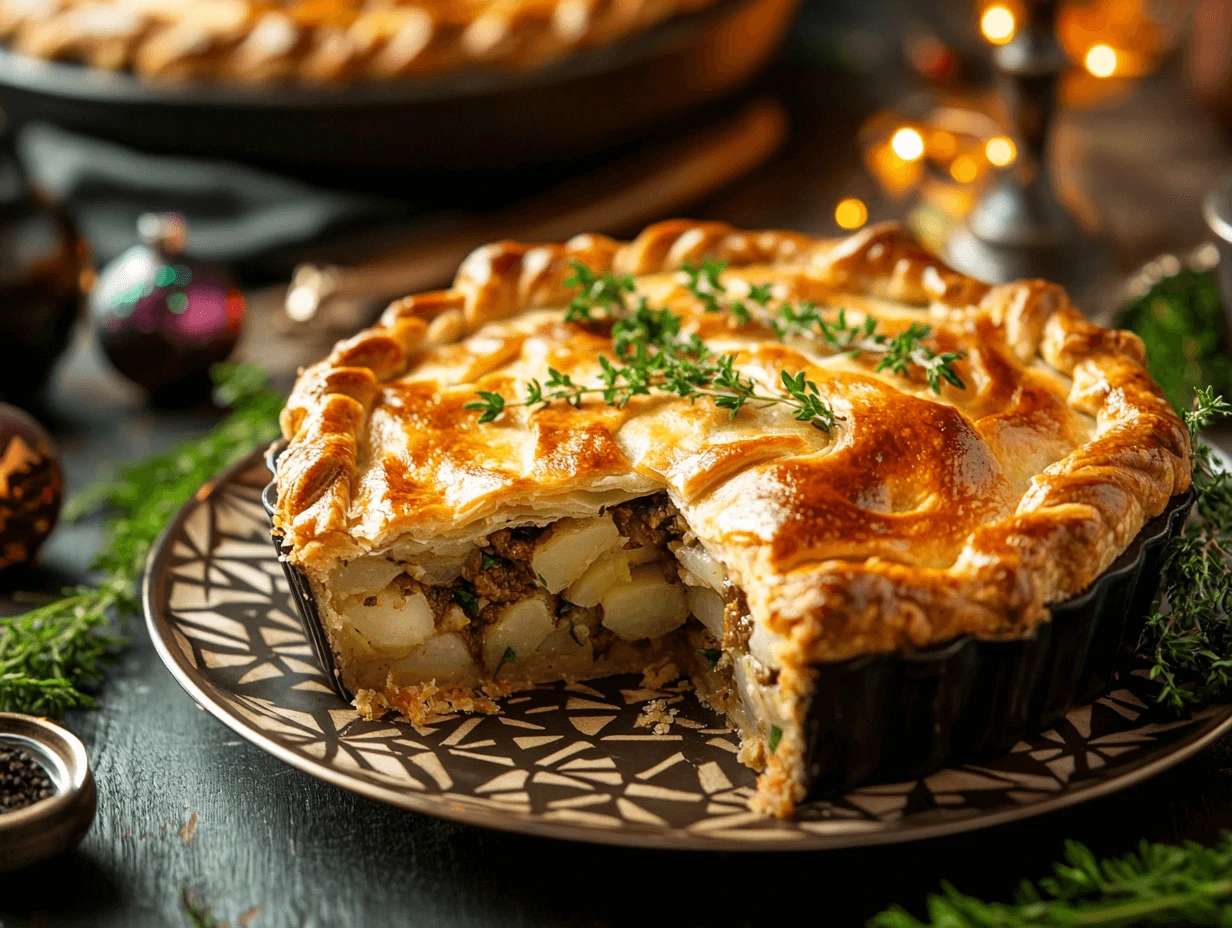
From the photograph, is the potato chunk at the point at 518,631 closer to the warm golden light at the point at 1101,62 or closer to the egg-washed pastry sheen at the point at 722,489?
the egg-washed pastry sheen at the point at 722,489

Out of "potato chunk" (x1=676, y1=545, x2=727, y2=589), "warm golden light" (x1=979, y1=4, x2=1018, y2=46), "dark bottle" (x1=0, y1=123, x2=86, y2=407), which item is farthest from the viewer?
"warm golden light" (x1=979, y1=4, x2=1018, y2=46)

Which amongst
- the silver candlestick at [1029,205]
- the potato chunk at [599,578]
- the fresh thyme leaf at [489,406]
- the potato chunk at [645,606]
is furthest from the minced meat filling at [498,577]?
the silver candlestick at [1029,205]

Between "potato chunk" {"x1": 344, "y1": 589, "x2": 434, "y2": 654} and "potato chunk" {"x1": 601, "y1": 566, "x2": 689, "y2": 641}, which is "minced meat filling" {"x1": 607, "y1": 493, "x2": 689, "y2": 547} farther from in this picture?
"potato chunk" {"x1": 344, "y1": 589, "x2": 434, "y2": 654}

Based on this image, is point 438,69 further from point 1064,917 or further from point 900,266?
point 1064,917

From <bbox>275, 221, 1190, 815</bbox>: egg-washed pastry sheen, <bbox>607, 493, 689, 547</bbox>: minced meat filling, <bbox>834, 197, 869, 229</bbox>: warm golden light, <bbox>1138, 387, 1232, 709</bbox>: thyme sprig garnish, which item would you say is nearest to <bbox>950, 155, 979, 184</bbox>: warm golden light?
<bbox>834, 197, 869, 229</bbox>: warm golden light

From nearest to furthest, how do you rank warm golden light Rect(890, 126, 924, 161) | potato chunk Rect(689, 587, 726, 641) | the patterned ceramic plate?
the patterned ceramic plate
potato chunk Rect(689, 587, 726, 641)
warm golden light Rect(890, 126, 924, 161)

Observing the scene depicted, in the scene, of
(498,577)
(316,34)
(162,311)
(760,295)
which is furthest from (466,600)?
(316,34)

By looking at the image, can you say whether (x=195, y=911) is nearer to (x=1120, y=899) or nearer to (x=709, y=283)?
(x=1120, y=899)
